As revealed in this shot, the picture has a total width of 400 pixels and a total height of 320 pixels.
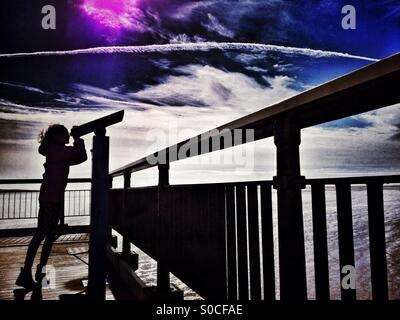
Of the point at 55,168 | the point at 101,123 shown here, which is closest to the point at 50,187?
the point at 55,168

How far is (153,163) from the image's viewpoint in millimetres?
2621

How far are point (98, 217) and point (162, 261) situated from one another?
724 mm

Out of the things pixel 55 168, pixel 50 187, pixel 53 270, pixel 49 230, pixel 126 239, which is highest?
pixel 55 168

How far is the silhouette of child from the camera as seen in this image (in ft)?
10.1

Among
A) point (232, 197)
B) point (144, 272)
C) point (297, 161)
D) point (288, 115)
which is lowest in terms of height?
point (144, 272)

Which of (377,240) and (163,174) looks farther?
(163,174)

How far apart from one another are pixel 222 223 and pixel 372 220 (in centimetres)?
85

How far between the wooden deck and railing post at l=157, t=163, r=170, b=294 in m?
0.97

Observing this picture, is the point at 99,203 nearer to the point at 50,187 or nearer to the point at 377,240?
the point at 50,187

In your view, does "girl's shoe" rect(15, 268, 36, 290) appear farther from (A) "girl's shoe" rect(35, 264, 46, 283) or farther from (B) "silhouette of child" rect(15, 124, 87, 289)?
(A) "girl's shoe" rect(35, 264, 46, 283)

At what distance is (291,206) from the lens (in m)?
1.19
